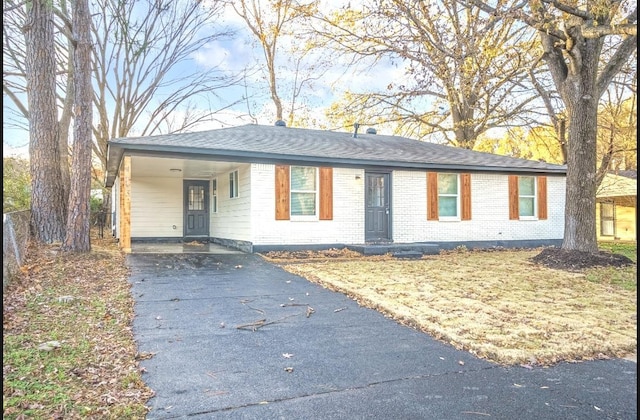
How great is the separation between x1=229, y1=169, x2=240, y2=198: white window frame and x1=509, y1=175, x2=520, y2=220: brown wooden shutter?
8.55 meters

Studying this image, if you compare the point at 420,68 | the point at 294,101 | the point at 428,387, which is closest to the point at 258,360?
the point at 428,387

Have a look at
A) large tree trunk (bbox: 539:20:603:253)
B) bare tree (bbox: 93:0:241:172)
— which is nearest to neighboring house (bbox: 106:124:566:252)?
large tree trunk (bbox: 539:20:603:253)

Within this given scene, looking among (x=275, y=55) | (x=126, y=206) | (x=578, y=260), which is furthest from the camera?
(x=275, y=55)

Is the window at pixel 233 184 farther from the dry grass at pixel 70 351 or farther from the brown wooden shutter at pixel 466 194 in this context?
the brown wooden shutter at pixel 466 194

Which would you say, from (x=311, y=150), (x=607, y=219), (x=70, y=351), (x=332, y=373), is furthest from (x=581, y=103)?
(x=607, y=219)

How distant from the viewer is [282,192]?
11117 millimetres

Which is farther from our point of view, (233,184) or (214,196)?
(214,196)

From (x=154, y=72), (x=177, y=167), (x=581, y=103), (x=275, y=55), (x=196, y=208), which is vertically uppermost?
(x=275, y=55)

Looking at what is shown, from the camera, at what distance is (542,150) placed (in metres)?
25.4

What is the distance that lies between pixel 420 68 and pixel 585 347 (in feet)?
20.3

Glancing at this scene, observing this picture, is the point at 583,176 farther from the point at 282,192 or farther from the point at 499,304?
the point at 282,192

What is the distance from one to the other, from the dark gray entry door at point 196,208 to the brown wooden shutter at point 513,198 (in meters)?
10.3

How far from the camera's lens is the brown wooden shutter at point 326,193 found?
11562 millimetres

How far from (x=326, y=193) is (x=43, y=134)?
7.30m
